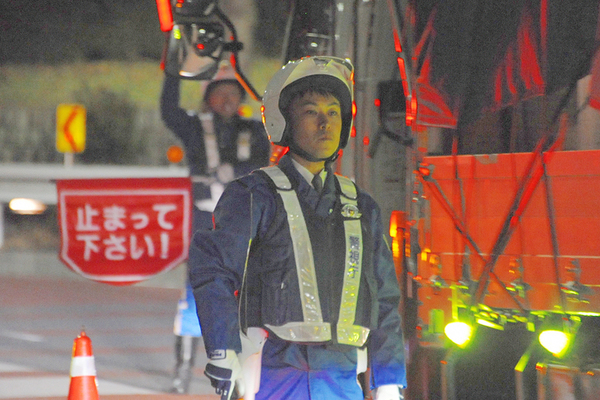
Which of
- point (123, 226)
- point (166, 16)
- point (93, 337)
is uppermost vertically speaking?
point (166, 16)

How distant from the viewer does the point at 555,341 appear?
3.52 metres

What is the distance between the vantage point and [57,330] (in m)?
9.20

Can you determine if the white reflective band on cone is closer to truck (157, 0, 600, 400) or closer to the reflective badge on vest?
truck (157, 0, 600, 400)

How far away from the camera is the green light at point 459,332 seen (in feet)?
12.7

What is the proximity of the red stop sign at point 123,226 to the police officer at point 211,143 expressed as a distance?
0.30 m

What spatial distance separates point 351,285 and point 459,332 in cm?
152

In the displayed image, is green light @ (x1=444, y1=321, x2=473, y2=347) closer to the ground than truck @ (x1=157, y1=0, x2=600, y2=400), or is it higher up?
closer to the ground

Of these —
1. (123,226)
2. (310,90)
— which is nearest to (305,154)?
(310,90)

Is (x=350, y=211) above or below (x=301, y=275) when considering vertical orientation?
above

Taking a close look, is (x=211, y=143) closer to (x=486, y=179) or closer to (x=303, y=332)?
(x=486, y=179)

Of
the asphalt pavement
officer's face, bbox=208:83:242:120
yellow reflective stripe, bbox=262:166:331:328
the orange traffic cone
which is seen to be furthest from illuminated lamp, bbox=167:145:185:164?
yellow reflective stripe, bbox=262:166:331:328

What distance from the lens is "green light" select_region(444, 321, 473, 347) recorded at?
387cm

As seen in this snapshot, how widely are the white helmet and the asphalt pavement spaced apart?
140 inches

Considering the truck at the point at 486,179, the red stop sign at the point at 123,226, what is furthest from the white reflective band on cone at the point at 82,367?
the truck at the point at 486,179
